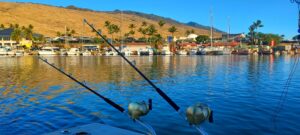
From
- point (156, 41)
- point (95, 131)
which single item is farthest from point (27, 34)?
point (95, 131)

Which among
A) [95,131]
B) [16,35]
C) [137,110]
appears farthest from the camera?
[16,35]

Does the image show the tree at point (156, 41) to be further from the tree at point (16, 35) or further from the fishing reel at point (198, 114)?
the fishing reel at point (198, 114)

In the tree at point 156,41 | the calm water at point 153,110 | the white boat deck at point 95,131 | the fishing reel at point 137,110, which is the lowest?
the calm water at point 153,110

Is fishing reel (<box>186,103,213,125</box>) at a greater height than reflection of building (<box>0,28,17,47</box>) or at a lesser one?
lesser

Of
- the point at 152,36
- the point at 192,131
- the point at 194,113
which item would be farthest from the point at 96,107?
Answer: the point at 152,36

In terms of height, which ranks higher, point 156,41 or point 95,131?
point 156,41

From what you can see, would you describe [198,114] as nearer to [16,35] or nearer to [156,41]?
[156,41]

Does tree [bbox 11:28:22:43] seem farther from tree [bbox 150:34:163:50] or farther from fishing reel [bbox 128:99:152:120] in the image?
fishing reel [bbox 128:99:152:120]

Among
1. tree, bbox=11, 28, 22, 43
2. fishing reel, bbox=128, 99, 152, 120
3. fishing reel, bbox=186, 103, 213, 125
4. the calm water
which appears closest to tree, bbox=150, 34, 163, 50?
tree, bbox=11, 28, 22, 43

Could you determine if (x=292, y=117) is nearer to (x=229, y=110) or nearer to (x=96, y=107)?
(x=229, y=110)

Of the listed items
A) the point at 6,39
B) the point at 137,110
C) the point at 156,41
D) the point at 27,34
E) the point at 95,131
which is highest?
the point at 27,34

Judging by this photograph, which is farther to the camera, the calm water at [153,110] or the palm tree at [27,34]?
the palm tree at [27,34]

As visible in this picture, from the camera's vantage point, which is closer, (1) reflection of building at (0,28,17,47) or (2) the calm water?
(2) the calm water

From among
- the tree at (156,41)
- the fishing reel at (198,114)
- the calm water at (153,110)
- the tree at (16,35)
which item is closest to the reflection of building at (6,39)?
the tree at (16,35)
